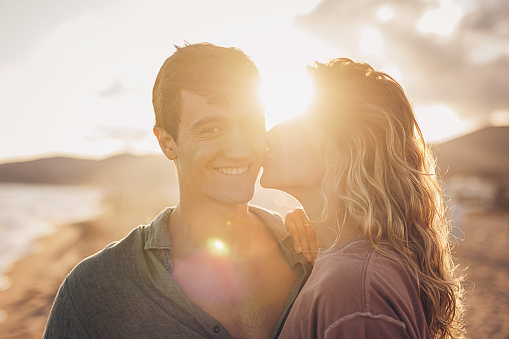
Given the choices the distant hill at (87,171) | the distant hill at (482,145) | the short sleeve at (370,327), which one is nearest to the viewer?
the short sleeve at (370,327)

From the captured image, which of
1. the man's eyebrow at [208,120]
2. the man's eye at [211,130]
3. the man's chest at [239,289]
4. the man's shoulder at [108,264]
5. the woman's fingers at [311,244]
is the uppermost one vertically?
the man's eyebrow at [208,120]

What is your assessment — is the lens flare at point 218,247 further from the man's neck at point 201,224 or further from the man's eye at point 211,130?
the man's eye at point 211,130

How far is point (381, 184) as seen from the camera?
2.13 meters

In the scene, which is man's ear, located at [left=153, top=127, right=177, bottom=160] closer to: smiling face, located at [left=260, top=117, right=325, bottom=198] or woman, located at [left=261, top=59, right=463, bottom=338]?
smiling face, located at [left=260, top=117, right=325, bottom=198]

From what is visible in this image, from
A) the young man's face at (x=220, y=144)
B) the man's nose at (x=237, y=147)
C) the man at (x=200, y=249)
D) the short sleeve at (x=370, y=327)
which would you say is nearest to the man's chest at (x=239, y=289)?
the man at (x=200, y=249)

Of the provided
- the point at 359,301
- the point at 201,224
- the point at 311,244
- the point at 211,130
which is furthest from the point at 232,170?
the point at 359,301

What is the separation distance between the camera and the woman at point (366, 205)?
168 centimetres

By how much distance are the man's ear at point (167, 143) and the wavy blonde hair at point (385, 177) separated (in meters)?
1.32

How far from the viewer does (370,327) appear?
1501mm

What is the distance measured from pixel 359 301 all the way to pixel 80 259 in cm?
1464

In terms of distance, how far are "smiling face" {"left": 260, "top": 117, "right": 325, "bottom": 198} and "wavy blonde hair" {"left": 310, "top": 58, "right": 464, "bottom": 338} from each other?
122mm

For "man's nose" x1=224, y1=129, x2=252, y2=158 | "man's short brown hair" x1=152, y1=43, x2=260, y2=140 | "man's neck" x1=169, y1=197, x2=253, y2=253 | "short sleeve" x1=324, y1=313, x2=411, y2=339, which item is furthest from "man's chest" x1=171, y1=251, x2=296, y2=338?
"short sleeve" x1=324, y1=313, x2=411, y2=339

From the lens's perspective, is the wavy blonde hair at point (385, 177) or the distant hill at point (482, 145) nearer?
the wavy blonde hair at point (385, 177)

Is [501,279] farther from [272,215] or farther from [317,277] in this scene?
[317,277]
